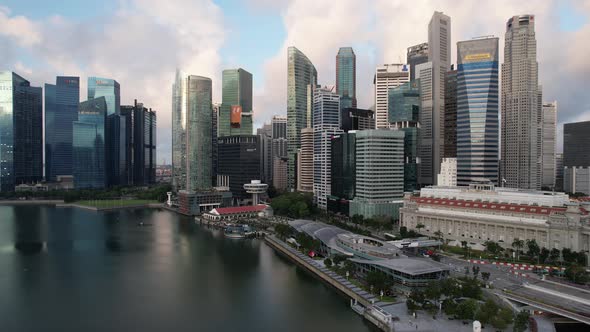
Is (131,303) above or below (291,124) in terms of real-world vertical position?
below

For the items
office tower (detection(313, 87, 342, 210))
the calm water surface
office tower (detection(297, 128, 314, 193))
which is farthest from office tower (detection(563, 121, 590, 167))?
the calm water surface

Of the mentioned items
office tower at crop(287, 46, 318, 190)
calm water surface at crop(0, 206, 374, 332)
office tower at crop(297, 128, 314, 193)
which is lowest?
calm water surface at crop(0, 206, 374, 332)

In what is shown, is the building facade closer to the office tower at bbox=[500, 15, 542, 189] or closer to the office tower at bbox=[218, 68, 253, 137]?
the office tower at bbox=[500, 15, 542, 189]

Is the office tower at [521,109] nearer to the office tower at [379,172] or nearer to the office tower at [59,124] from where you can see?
the office tower at [379,172]

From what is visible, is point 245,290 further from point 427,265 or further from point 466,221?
point 466,221

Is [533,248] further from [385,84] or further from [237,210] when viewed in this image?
[385,84]

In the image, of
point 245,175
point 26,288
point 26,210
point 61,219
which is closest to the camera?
point 26,288

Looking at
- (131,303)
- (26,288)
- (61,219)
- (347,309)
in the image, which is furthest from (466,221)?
(61,219)
